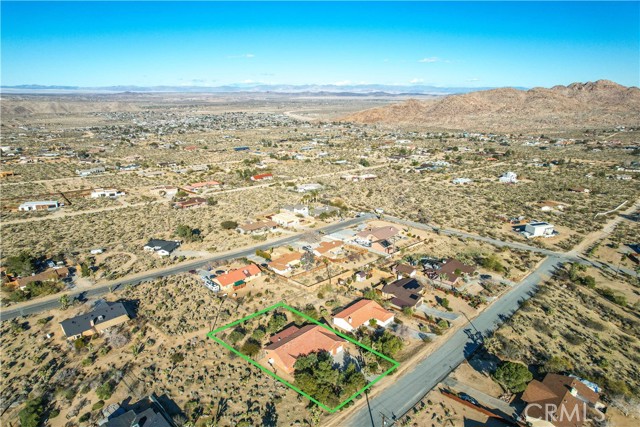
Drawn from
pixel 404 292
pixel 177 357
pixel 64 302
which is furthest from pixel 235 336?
pixel 64 302

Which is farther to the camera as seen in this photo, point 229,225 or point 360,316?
point 229,225

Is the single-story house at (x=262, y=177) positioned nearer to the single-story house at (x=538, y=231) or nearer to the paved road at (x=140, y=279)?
the paved road at (x=140, y=279)

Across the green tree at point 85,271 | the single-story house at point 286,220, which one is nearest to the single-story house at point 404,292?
the single-story house at point 286,220

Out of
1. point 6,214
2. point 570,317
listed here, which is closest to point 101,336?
point 570,317

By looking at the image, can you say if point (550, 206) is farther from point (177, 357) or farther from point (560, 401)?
point (177, 357)

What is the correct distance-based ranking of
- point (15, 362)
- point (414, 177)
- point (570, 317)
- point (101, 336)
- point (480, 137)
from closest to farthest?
point (15, 362)
point (101, 336)
point (570, 317)
point (414, 177)
point (480, 137)

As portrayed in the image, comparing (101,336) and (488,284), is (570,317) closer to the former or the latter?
(488,284)

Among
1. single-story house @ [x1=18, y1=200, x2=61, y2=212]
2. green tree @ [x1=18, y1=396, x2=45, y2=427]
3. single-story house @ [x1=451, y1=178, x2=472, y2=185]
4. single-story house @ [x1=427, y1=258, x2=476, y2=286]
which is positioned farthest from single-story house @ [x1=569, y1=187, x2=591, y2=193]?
single-story house @ [x1=18, y1=200, x2=61, y2=212]
